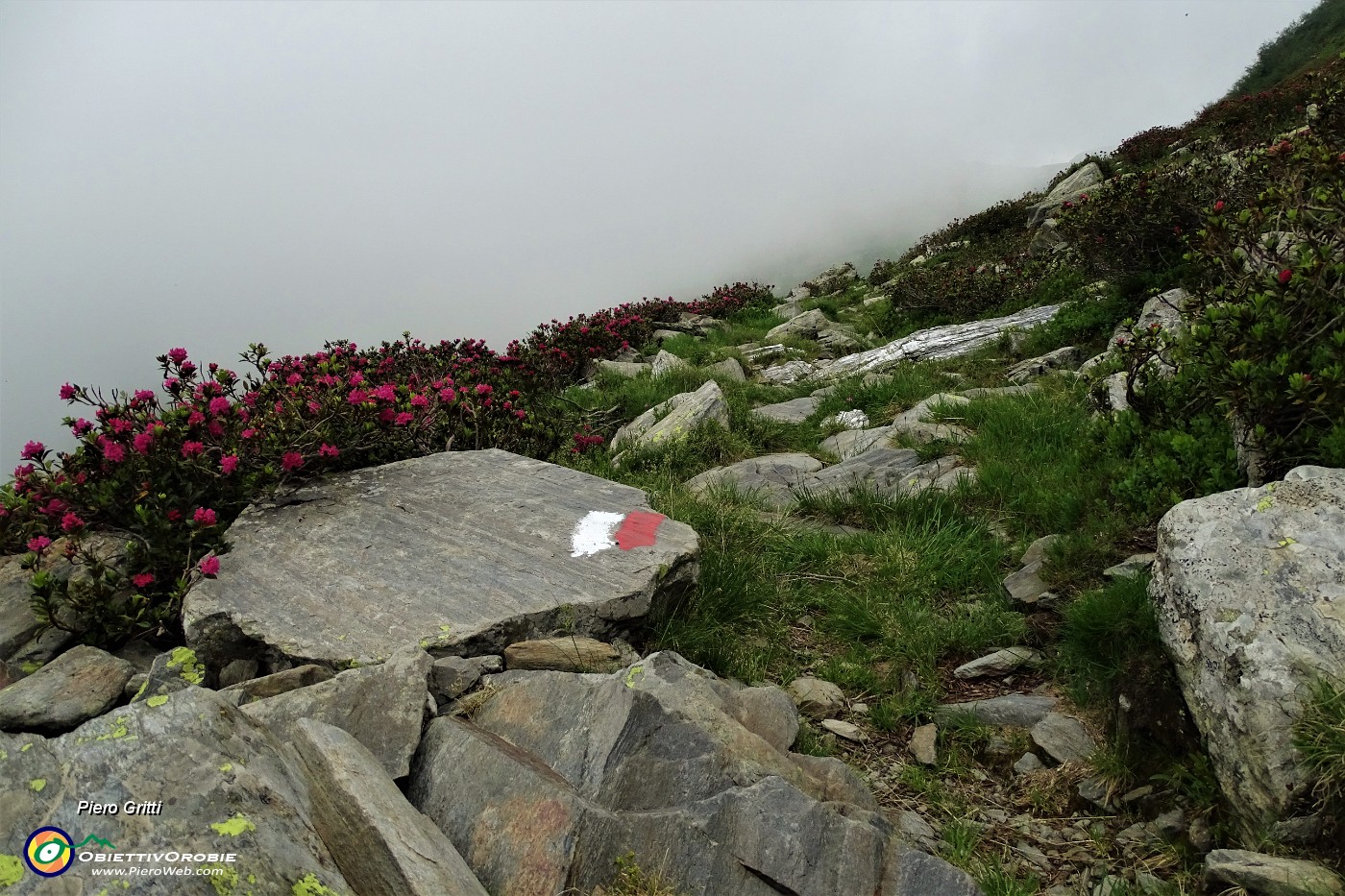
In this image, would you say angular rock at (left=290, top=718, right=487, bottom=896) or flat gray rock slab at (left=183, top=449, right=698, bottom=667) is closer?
angular rock at (left=290, top=718, right=487, bottom=896)

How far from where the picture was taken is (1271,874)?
2.55 metres

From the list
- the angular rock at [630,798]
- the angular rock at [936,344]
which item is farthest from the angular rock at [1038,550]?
the angular rock at [936,344]

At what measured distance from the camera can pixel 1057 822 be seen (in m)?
3.38

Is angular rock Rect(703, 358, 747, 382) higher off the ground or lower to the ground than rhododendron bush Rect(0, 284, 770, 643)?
lower

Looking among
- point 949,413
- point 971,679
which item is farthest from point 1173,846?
point 949,413

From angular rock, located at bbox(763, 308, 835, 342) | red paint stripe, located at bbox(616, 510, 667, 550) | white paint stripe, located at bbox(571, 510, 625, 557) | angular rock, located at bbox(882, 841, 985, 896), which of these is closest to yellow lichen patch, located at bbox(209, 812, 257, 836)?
angular rock, located at bbox(882, 841, 985, 896)

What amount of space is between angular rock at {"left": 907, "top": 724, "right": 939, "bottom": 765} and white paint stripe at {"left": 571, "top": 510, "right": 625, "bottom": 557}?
203cm

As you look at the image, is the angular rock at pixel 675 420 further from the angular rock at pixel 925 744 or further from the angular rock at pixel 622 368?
the angular rock at pixel 925 744

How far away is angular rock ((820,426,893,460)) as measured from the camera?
7887 mm

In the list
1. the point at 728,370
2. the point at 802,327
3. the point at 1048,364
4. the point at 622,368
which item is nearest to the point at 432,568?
the point at 1048,364

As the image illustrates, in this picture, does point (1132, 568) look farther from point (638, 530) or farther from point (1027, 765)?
point (638, 530)

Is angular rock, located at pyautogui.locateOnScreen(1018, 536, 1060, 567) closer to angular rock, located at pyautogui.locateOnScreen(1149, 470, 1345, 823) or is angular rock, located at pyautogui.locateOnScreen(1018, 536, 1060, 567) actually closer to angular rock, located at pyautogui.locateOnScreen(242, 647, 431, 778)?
angular rock, located at pyautogui.locateOnScreen(1149, 470, 1345, 823)

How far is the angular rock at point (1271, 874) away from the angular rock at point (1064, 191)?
17.7m

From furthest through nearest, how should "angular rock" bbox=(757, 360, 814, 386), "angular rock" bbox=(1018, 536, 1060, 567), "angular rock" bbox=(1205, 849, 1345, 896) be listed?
1. "angular rock" bbox=(757, 360, 814, 386)
2. "angular rock" bbox=(1018, 536, 1060, 567)
3. "angular rock" bbox=(1205, 849, 1345, 896)
